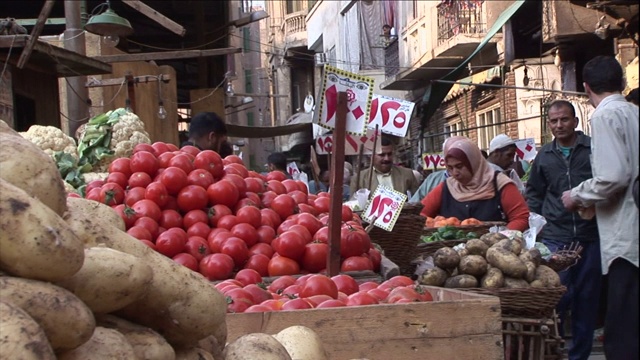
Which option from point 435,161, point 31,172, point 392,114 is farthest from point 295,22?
point 31,172

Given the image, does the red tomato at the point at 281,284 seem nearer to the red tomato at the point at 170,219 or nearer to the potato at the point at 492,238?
the red tomato at the point at 170,219

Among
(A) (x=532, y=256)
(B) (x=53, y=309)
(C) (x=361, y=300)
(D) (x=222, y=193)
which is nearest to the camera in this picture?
(B) (x=53, y=309)

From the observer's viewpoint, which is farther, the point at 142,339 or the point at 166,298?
the point at 166,298

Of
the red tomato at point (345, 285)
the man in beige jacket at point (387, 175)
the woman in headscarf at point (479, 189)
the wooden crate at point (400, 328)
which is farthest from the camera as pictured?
the man in beige jacket at point (387, 175)

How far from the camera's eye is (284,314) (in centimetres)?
335

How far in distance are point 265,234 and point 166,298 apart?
257cm

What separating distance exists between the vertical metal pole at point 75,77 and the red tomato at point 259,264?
6.34m

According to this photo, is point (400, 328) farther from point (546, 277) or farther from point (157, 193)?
point (157, 193)

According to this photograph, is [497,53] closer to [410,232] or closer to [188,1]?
[188,1]

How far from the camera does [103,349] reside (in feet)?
6.69

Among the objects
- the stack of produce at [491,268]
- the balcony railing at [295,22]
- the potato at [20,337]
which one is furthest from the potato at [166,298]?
the balcony railing at [295,22]

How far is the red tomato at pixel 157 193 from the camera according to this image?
4852 mm

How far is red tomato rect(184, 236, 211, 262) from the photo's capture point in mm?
4676

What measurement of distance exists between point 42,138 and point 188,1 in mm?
13924
